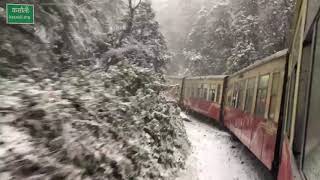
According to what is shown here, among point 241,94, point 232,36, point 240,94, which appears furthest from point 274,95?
point 232,36

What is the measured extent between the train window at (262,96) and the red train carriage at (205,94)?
29.8ft

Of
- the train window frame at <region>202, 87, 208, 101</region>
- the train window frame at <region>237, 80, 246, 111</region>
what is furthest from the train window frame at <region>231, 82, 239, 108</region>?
the train window frame at <region>202, 87, 208, 101</region>

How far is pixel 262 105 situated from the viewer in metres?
8.77

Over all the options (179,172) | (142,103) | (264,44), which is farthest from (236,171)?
(264,44)

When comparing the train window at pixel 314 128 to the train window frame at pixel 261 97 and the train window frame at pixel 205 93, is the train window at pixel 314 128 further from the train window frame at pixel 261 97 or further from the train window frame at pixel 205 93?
the train window frame at pixel 205 93

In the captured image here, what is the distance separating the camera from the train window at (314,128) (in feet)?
6.75

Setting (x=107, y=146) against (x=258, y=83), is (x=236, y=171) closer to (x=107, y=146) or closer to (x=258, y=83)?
(x=258, y=83)

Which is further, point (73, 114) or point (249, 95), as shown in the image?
point (249, 95)

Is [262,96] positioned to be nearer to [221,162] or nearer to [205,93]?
[221,162]

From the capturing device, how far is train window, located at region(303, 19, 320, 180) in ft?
6.75

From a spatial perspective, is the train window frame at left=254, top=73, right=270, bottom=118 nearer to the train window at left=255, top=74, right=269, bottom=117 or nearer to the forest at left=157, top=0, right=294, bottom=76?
the train window at left=255, top=74, right=269, bottom=117

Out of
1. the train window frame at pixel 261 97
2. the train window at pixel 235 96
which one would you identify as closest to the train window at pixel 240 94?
the train window at pixel 235 96

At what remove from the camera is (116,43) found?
846 inches

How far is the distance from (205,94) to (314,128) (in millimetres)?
19756
